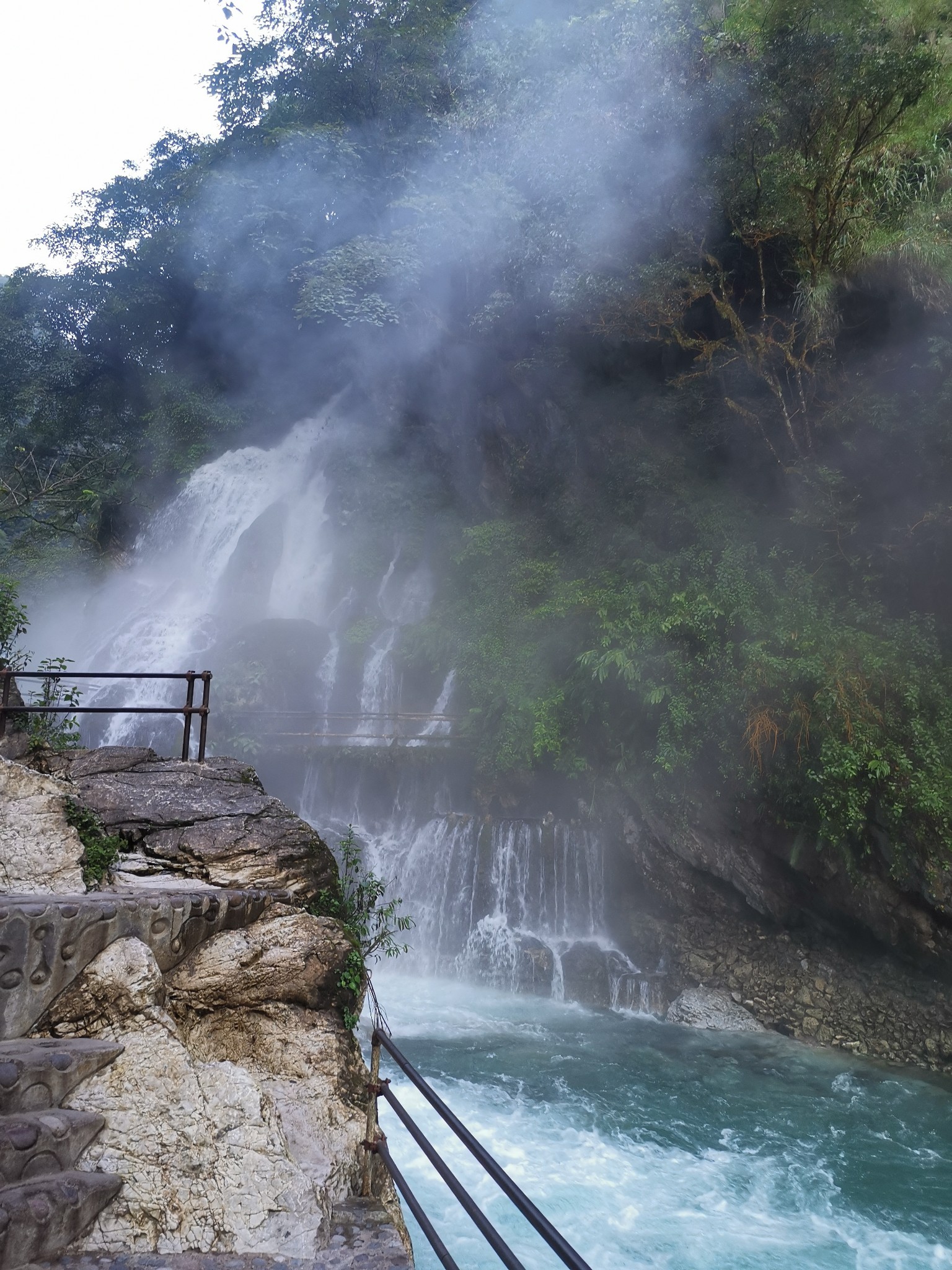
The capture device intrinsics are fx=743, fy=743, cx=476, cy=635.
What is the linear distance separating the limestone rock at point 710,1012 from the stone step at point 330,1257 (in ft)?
24.7

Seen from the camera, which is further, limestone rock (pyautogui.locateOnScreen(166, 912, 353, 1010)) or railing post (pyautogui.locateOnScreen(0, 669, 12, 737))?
railing post (pyautogui.locateOnScreen(0, 669, 12, 737))

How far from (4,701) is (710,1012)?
28.6 ft

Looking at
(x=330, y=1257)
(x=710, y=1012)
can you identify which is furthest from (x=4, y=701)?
(x=710, y=1012)

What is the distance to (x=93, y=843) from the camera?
4.41 metres

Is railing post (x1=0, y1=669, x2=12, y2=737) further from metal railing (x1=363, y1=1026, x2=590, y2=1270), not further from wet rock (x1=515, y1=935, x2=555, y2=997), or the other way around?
wet rock (x1=515, y1=935, x2=555, y2=997)

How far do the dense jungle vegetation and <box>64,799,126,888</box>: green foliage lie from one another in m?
5.04

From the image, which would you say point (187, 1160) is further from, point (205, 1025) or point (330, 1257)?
point (205, 1025)

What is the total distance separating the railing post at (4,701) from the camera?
6100 mm

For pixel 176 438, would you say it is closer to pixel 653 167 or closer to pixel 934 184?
pixel 653 167

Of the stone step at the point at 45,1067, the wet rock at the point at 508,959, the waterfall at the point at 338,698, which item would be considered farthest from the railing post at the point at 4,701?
the wet rock at the point at 508,959

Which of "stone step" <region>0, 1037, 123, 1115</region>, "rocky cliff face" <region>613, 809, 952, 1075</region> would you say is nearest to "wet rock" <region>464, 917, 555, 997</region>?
"rocky cliff face" <region>613, 809, 952, 1075</region>

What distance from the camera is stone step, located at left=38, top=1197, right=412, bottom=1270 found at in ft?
7.70

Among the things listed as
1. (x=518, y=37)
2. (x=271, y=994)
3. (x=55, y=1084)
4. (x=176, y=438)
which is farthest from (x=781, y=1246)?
(x=176, y=438)

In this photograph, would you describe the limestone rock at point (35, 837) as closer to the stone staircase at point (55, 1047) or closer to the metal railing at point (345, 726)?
the stone staircase at point (55, 1047)
